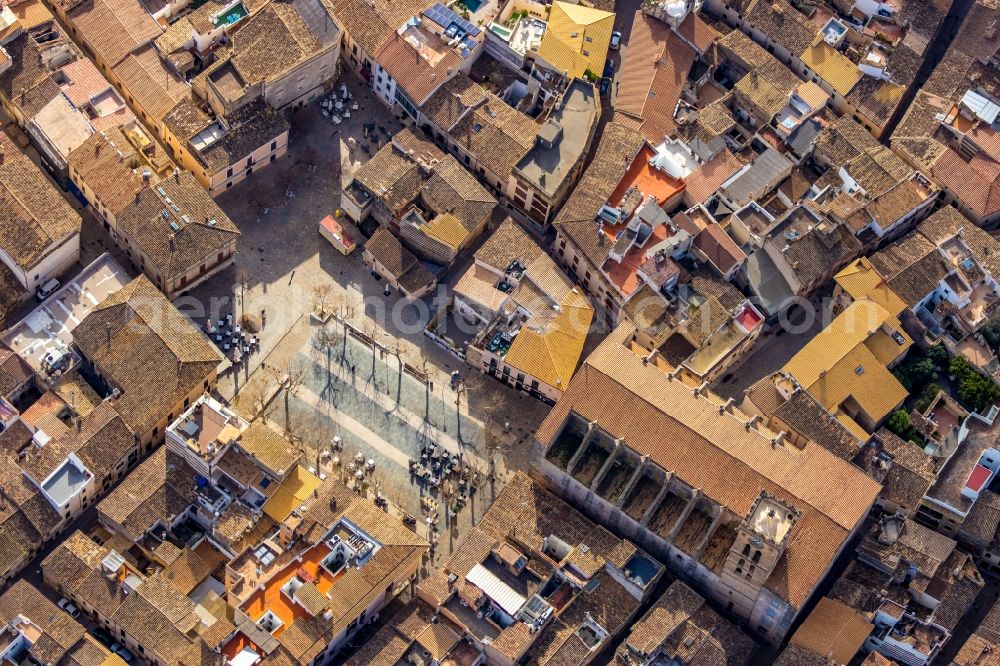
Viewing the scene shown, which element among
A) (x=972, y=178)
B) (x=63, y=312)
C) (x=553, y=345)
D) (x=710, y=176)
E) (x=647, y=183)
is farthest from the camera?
(x=972, y=178)

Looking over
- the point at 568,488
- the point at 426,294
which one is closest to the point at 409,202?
the point at 426,294

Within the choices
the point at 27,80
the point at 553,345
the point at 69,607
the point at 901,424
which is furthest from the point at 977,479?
the point at 27,80

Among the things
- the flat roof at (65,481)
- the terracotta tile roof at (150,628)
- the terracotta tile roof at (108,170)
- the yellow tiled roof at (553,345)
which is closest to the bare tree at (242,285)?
the terracotta tile roof at (108,170)

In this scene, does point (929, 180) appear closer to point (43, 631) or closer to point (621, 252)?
point (621, 252)

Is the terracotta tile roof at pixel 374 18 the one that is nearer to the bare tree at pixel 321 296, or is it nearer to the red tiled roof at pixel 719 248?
the bare tree at pixel 321 296

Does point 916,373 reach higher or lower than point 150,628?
lower

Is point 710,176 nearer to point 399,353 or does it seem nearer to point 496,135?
point 496,135

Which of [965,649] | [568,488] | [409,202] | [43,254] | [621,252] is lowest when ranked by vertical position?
[965,649]
